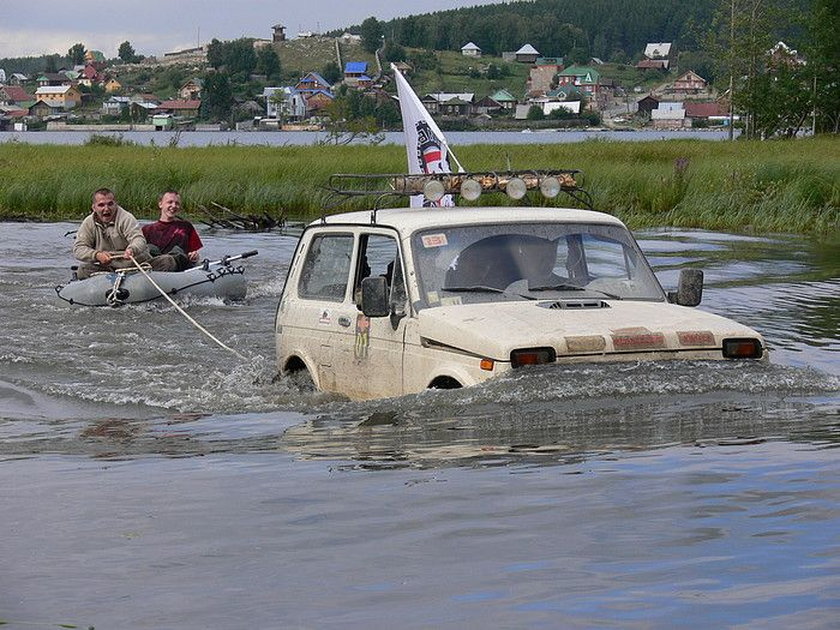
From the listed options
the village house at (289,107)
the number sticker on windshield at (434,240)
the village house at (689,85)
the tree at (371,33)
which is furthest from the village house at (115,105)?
the number sticker on windshield at (434,240)

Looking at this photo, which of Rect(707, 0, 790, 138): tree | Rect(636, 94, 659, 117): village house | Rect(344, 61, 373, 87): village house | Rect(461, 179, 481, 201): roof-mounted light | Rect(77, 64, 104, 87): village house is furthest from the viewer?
Rect(77, 64, 104, 87): village house

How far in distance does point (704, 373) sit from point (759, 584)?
3.45m

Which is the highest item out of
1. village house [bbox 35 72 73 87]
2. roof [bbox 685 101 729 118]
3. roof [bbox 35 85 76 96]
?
village house [bbox 35 72 73 87]

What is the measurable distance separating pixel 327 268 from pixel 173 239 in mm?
9036

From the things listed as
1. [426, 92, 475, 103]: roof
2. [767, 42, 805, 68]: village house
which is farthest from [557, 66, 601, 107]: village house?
[767, 42, 805, 68]: village house

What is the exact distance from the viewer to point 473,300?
9008 mm

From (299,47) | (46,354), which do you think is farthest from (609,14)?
(46,354)

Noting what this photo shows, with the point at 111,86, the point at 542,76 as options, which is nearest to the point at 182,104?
the point at 111,86

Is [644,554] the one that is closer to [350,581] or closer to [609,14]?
[350,581]

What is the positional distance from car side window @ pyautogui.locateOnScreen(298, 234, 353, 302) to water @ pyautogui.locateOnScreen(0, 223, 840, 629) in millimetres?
662

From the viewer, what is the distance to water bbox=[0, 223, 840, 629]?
507 centimetres

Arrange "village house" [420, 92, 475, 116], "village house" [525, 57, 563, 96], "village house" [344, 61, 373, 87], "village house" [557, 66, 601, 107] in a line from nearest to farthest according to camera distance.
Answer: "village house" [420, 92, 475, 116] < "village house" [344, 61, 373, 87] < "village house" [557, 66, 601, 107] < "village house" [525, 57, 563, 96]

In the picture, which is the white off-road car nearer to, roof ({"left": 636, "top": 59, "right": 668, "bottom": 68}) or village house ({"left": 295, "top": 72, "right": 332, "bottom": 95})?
village house ({"left": 295, "top": 72, "right": 332, "bottom": 95})

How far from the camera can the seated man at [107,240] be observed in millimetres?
17891
